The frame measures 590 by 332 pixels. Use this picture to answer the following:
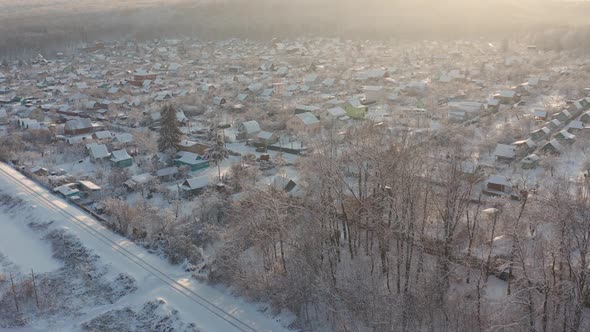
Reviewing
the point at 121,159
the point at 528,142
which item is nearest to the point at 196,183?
the point at 121,159

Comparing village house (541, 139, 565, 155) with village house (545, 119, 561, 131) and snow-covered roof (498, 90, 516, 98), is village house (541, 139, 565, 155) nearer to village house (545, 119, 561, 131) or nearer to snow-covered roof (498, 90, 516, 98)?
village house (545, 119, 561, 131)

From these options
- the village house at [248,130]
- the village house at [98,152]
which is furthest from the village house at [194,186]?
the village house at [248,130]

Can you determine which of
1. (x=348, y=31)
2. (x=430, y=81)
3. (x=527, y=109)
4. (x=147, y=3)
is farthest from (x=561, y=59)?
(x=147, y=3)

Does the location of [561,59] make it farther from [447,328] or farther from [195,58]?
[447,328]

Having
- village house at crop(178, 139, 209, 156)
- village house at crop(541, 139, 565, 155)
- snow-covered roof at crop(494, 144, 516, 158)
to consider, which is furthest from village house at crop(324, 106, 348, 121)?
village house at crop(541, 139, 565, 155)

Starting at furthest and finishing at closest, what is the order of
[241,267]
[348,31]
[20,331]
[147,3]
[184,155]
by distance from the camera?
[147,3], [348,31], [184,155], [241,267], [20,331]

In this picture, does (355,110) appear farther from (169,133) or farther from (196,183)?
(196,183)
